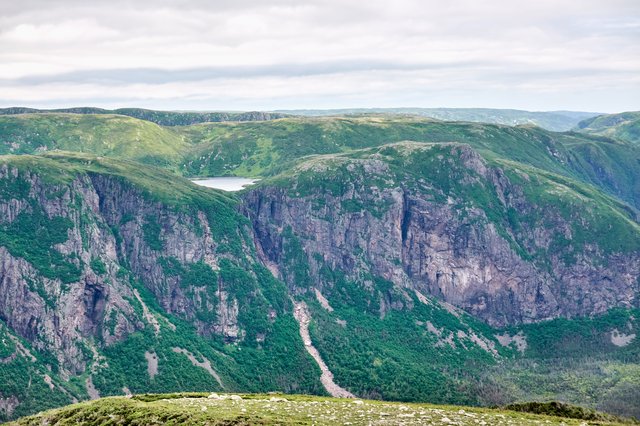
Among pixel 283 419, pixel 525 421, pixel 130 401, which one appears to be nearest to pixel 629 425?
pixel 525 421

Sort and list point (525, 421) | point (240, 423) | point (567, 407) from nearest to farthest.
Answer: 1. point (240, 423)
2. point (525, 421)
3. point (567, 407)

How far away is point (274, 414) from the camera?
157m

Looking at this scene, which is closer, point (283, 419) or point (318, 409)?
point (283, 419)

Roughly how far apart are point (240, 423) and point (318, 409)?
2593 centimetres

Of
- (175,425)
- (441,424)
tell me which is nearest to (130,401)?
(175,425)

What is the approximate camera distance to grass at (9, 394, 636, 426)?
151 meters

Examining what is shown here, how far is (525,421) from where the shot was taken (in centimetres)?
16338

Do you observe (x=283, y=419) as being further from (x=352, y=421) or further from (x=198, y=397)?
(x=198, y=397)

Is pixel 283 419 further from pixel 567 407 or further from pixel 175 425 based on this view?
pixel 567 407

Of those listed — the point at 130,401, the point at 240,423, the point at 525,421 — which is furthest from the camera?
the point at 130,401

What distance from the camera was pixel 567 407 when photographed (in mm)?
199875

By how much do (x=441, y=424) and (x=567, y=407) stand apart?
224 ft

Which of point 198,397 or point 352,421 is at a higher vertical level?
point 352,421

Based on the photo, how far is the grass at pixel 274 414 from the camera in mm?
150875
